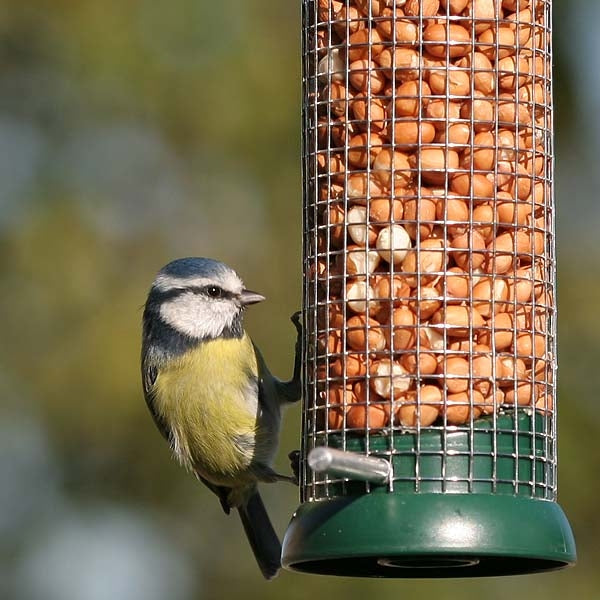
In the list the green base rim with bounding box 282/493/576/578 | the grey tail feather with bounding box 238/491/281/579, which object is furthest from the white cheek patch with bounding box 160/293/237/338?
the green base rim with bounding box 282/493/576/578

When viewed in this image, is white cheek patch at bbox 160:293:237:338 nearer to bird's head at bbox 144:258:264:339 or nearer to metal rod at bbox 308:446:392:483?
bird's head at bbox 144:258:264:339

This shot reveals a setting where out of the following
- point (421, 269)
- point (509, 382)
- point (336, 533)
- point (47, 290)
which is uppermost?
point (47, 290)

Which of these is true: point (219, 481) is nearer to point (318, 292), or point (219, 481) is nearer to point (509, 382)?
point (318, 292)

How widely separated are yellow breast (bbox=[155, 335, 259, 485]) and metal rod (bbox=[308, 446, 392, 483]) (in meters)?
1.62

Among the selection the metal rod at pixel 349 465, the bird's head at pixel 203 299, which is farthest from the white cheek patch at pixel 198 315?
the metal rod at pixel 349 465

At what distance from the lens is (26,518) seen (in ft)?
36.1

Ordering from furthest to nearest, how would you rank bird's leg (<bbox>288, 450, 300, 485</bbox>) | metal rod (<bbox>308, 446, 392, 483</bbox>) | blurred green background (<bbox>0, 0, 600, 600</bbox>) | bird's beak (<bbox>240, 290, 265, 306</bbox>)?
blurred green background (<bbox>0, 0, 600, 600</bbox>), bird's beak (<bbox>240, 290, 265, 306</bbox>), bird's leg (<bbox>288, 450, 300, 485</bbox>), metal rod (<bbox>308, 446, 392, 483</bbox>)

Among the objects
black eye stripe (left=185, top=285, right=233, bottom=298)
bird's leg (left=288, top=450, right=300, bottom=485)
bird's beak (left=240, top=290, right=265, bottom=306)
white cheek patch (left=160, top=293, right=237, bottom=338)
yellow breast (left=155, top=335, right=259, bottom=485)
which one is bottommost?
bird's leg (left=288, top=450, right=300, bottom=485)

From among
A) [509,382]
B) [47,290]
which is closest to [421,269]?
[509,382]

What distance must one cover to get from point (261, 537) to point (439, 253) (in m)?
2.66

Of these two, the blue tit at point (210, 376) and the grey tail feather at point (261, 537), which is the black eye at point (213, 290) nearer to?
the blue tit at point (210, 376)

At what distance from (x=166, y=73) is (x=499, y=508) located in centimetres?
717

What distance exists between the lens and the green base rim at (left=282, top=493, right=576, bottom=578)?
461cm

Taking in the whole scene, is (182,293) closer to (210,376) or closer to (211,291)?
(211,291)
